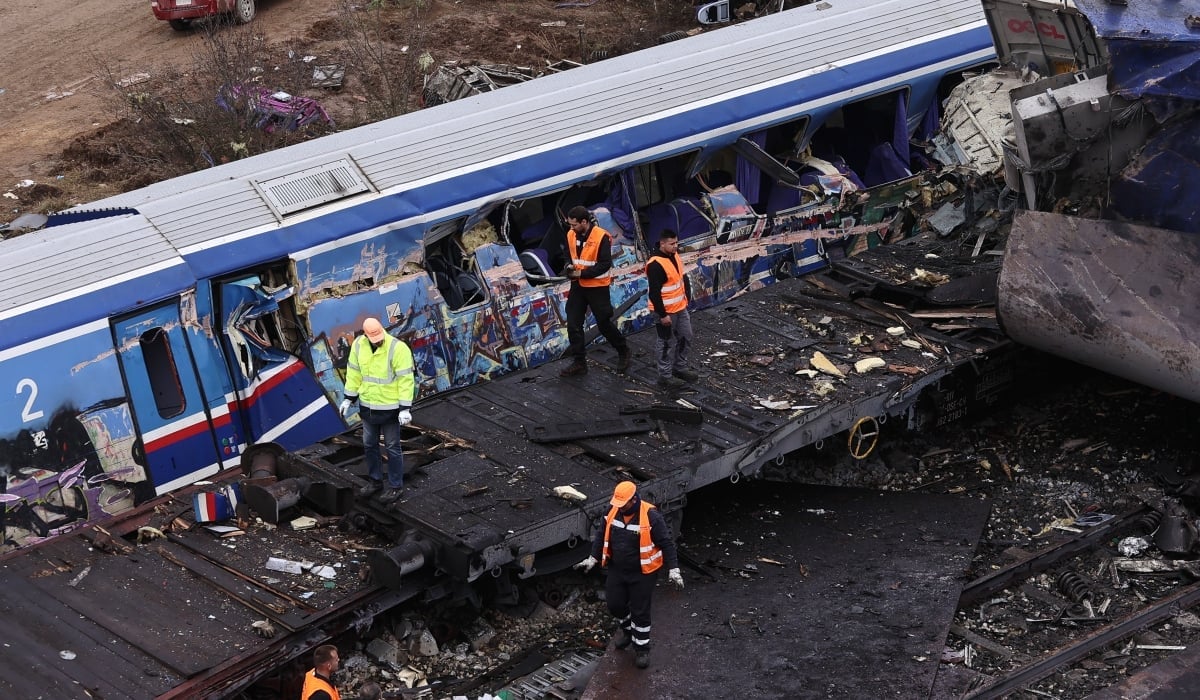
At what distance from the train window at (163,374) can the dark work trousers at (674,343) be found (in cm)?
364

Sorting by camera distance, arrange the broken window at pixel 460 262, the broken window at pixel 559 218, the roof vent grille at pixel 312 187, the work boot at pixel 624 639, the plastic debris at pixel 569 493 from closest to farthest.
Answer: the work boot at pixel 624 639
the plastic debris at pixel 569 493
the roof vent grille at pixel 312 187
the broken window at pixel 460 262
the broken window at pixel 559 218

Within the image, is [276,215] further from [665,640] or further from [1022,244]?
[1022,244]

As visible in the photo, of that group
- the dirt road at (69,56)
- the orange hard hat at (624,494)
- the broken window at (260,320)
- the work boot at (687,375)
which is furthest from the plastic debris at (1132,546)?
the dirt road at (69,56)

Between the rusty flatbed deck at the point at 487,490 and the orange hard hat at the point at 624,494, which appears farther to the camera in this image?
the rusty flatbed deck at the point at 487,490

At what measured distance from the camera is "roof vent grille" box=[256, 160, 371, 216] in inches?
439

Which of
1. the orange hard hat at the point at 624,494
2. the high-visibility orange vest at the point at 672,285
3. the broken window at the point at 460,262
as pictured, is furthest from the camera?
the broken window at the point at 460,262

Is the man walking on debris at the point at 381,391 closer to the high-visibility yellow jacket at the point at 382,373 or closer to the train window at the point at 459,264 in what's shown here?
the high-visibility yellow jacket at the point at 382,373

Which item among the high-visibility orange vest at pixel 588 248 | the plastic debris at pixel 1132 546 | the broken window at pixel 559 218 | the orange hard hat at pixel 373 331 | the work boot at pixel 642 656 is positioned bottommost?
the plastic debris at pixel 1132 546

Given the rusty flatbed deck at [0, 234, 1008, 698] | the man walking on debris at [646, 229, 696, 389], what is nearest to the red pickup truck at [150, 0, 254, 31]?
the rusty flatbed deck at [0, 234, 1008, 698]

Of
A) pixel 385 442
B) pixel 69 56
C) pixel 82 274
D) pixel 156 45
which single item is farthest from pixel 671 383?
pixel 69 56

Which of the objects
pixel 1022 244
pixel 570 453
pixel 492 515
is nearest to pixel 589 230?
pixel 570 453

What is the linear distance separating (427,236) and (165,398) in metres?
2.57

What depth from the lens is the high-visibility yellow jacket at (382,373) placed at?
9.15 meters

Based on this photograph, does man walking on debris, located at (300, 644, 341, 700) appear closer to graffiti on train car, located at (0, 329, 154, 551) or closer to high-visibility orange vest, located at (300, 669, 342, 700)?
high-visibility orange vest, located at (300, 669, 342, 700)
